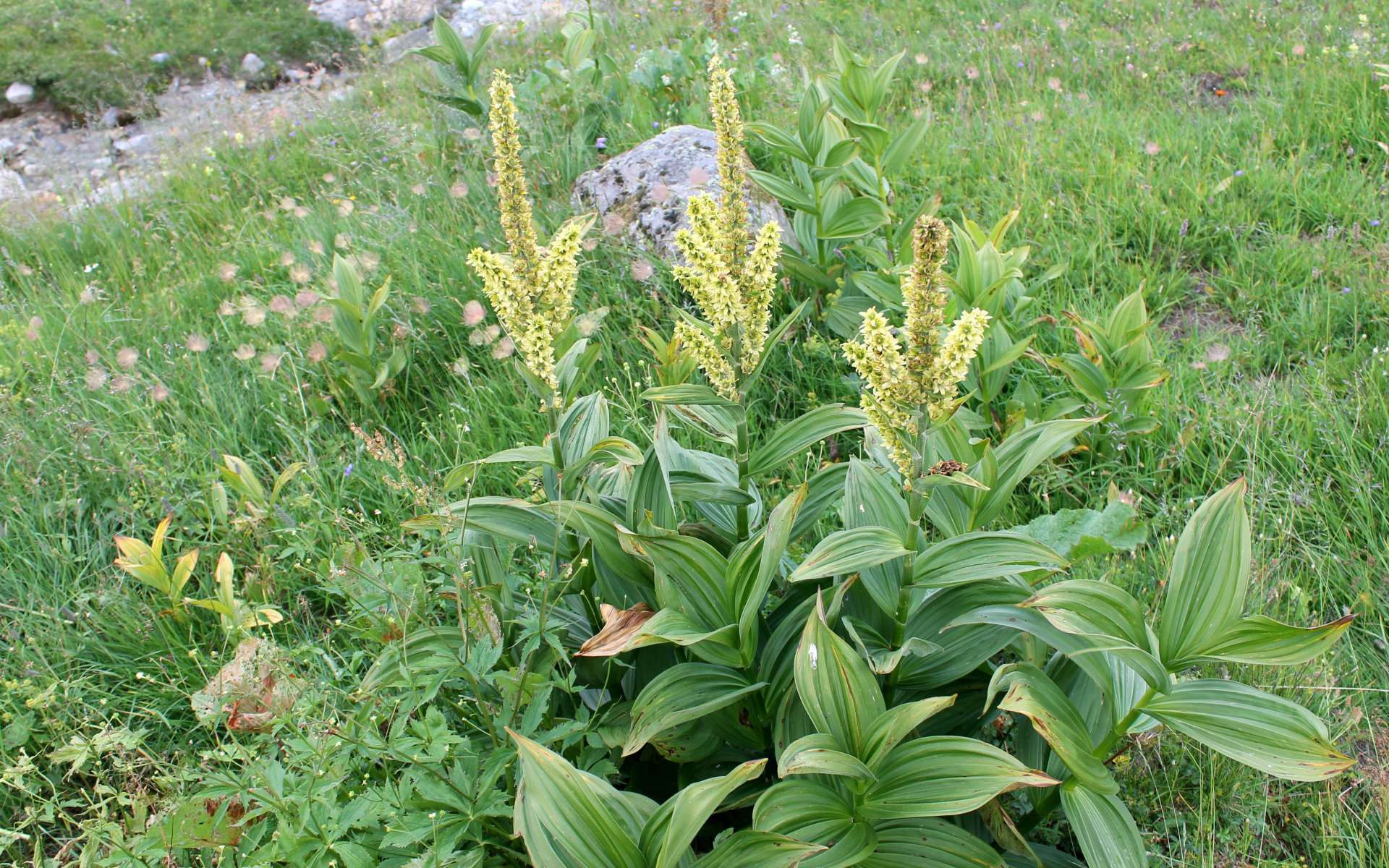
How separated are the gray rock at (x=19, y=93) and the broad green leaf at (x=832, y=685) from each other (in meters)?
15.7

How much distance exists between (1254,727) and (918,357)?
1185 mm

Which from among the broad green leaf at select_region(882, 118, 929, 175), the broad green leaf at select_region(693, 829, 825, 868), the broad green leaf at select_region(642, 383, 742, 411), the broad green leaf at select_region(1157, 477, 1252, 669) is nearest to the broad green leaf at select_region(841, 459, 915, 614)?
the broad green leaf at select_region(642, 383, 742, 411)

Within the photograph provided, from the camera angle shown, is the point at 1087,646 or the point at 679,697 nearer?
the point at 1087,646

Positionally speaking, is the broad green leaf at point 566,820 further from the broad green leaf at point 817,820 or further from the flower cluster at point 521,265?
the flower cluster at point 521,265

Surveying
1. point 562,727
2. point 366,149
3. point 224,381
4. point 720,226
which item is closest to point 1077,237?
point 720,226

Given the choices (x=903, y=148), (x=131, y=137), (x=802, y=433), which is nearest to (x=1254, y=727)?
(x=802, y=433)

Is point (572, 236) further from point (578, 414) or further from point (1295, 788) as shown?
point (1295, 788)

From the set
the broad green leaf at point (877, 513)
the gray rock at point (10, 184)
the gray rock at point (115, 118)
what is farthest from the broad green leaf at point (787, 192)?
the gray rock at point (115, 118)

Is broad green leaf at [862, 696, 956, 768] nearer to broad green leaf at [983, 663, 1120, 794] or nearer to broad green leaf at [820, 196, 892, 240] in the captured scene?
broad green leaf at [983, 663, 1120, 794]

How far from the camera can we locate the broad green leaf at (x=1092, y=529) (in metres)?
3.13

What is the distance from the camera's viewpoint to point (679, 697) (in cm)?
244

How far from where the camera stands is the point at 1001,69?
6828 millimetres

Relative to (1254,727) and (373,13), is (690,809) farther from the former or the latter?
(373,13)

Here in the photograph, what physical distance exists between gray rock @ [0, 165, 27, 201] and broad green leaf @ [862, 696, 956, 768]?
11065mm
